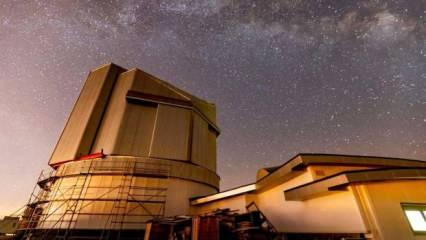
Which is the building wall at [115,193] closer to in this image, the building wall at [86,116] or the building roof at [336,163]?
the building wall at [86,116]

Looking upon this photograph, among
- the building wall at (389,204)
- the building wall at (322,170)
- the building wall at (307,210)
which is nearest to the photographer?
the building wall at (389,204)

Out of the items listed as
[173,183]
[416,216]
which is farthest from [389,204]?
[173,183]

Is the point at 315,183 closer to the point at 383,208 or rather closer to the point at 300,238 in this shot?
the point at 383,208

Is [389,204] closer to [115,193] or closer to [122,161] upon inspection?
[115,193]

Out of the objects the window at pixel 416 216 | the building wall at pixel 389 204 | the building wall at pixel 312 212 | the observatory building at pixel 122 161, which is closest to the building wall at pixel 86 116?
the observatory building at pixel 122 161

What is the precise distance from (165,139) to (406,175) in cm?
1623

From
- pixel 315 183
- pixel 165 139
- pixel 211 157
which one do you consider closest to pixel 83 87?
pixel 165 139

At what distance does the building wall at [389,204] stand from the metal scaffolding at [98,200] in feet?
43.5

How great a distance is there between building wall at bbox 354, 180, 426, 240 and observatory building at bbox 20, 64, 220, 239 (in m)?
13.3

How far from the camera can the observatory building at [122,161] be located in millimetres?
15031

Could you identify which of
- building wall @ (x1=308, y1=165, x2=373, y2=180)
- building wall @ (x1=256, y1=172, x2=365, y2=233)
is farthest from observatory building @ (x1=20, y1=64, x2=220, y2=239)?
building wall @ (x1=308, y1=165, x2=373, y2=180)

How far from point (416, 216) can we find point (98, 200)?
17735 millimetres

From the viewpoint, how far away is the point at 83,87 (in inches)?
949

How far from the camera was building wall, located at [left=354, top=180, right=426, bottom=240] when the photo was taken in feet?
22.4
